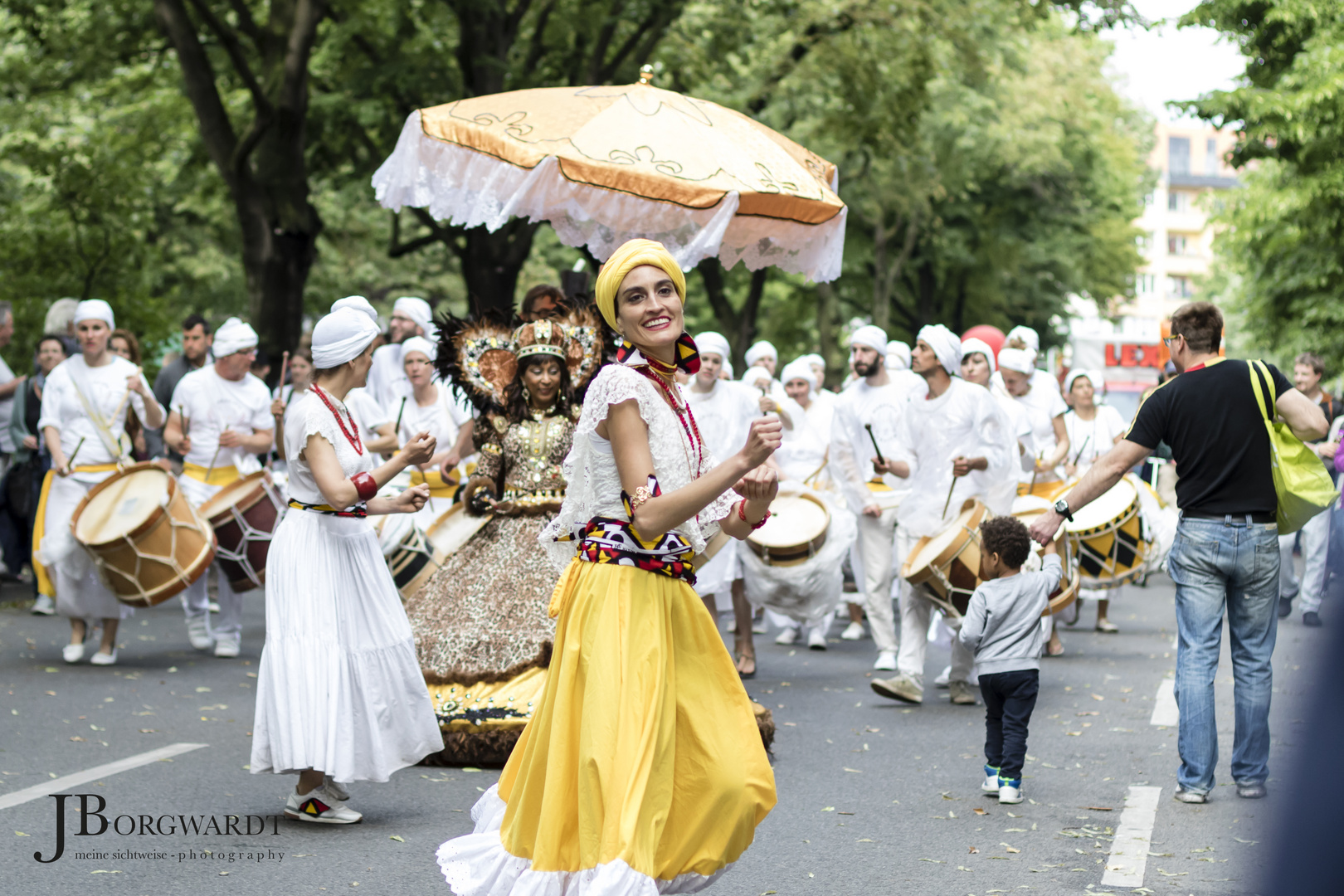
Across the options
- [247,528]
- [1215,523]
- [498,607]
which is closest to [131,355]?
[247,528]

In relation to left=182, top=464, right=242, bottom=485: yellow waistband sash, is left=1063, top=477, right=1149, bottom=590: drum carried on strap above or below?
below

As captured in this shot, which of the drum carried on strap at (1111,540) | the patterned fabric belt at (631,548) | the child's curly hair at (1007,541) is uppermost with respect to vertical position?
the patterned fabric belt at (631,548)

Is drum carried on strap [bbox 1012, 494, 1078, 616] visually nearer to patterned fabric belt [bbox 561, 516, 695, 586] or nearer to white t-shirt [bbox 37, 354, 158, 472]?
patterned fabric belt [bbox 561, 516, 695, 586]

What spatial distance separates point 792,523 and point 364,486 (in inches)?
202

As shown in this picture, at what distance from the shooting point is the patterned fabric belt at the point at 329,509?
621 centimetres

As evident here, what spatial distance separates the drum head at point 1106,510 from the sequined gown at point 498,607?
5.24 meters

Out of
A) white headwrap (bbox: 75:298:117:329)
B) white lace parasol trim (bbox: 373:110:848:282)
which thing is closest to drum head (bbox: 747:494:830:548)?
white lace parasol trim (bbox: 373:110:848:282)

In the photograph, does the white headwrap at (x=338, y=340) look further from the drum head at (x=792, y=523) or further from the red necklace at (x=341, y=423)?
the drum head at (x=792, y=523)

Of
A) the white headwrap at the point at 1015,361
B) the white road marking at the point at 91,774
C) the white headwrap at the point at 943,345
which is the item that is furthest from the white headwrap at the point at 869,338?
the white road marking at the point at 91,774

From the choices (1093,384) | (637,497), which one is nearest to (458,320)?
(637,497)

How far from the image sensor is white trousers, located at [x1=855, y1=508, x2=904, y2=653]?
10750 millimetres

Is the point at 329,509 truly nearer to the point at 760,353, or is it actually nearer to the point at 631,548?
the point at 631,548

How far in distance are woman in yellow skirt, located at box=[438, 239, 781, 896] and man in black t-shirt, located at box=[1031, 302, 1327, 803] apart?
3.05m

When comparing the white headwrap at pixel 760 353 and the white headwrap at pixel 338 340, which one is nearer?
the white headwrap at pixel 338 340
